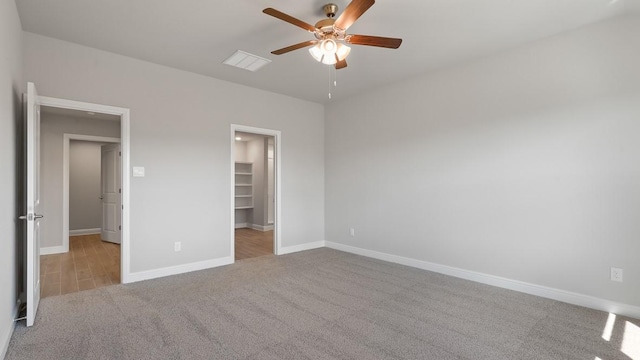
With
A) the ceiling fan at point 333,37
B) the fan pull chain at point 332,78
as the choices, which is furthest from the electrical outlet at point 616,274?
the fan pull chain at point 332,78

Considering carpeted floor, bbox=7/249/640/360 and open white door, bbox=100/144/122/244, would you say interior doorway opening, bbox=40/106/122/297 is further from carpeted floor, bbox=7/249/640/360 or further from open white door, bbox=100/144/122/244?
carpeted floor, bbox=7/249/640/360

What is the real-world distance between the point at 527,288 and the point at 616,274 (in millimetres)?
753

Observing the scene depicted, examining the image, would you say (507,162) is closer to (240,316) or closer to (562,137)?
(562,137)

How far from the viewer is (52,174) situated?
5379mm

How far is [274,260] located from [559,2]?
4.42m

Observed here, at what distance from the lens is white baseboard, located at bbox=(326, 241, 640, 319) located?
9.12ft

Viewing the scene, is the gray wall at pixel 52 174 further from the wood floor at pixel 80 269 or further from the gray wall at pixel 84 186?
the gray wall at pixel 84 186

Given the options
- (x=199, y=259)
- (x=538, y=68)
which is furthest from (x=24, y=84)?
(x=538, y=68)

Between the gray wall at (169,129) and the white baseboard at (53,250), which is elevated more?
the gray wall at (169,129)

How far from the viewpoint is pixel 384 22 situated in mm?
2836

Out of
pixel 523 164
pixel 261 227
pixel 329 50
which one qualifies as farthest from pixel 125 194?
pixel 523 164

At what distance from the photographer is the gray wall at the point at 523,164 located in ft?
9.20

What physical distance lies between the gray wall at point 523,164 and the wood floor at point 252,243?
1.97 meters

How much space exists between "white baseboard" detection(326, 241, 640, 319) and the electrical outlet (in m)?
0.22
